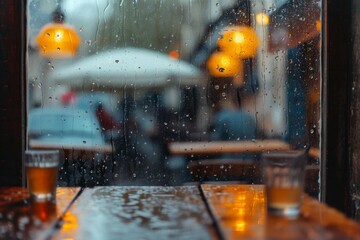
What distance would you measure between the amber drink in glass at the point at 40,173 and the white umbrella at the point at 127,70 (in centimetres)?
118

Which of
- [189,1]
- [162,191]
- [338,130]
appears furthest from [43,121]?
[338,130]

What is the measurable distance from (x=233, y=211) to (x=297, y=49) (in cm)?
153

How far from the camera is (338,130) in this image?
123 inches

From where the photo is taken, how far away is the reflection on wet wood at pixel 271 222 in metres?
1.45

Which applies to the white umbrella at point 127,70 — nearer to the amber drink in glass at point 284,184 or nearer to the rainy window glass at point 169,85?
the rainy window glass at point 169,85

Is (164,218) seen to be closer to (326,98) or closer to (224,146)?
(224,146)

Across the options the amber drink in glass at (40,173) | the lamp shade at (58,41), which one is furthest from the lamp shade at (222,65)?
the amber drink in glass at (40,173)

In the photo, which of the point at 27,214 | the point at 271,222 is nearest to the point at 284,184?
the point at 271,222

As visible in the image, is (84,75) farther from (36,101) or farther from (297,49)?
(297,49)

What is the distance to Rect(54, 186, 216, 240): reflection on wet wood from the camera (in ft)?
4.84

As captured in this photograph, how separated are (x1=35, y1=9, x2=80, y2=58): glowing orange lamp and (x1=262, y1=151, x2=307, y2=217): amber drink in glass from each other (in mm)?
1577

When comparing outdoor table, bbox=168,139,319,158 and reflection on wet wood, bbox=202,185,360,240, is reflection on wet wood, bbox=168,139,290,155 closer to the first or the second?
outdoor table, bbox=168,139,319,158

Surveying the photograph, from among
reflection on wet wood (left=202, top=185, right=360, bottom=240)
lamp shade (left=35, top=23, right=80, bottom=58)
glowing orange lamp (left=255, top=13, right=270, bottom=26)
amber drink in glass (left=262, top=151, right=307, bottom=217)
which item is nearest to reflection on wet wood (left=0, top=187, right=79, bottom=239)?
reflection on wet wood (left=202, top=185, right=360, bottom=240)

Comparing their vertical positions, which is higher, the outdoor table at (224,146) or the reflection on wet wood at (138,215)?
the outdoor table at (224,146)
